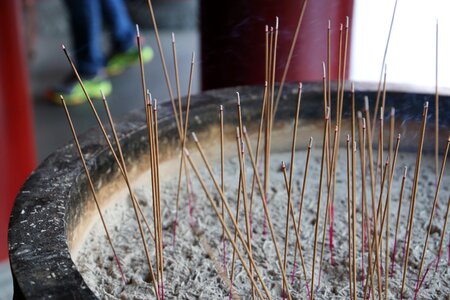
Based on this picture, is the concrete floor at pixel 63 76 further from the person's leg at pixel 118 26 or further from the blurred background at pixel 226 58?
the person's leg at pixel 118 26

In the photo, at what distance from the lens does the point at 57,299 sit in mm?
853

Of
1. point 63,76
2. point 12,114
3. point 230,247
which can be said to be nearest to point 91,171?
point 230,247

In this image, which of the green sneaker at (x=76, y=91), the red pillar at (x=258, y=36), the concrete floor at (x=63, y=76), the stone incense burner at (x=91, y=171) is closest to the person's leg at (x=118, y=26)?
the concrete floor at (x=63, y=76)

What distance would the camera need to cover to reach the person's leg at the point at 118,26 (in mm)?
3602

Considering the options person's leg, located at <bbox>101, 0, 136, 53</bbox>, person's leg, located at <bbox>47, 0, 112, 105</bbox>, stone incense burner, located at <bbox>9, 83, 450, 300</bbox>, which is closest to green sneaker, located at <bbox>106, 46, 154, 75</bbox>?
person's leg, located at <bbox>101, 0, 136, 53</bbox>

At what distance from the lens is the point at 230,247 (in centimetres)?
124

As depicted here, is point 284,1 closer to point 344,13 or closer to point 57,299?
point 344,13

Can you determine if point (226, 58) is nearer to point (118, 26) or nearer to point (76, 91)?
point (76, 91)

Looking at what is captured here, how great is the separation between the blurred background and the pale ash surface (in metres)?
0.23

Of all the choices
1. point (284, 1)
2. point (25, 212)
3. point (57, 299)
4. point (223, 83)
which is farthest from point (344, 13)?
point (57, 299)

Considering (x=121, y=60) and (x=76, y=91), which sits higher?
(x=121, y=60)

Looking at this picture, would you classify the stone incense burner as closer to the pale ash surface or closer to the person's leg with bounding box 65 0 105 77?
the pale ash surface

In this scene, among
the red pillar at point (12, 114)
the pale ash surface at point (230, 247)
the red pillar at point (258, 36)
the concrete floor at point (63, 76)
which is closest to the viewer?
the pale ash surface at point (230, 247)

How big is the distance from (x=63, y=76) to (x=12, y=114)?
1522 mm
